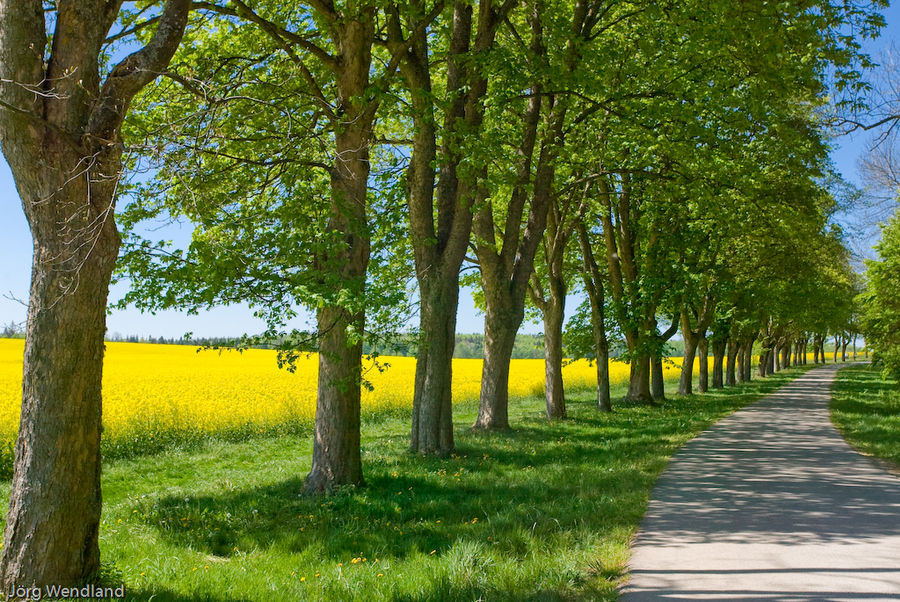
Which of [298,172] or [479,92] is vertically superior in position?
[479,92]

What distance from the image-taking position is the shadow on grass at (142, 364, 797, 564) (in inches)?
277

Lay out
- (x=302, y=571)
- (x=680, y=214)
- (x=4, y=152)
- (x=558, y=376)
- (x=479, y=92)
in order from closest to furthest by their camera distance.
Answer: (x=4, y=152), (x=302, y=571), (x=479, y=92), (x=558, y=376), (x=680, y=214)

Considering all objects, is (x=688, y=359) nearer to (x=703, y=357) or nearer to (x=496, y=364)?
(x=703, y=357)

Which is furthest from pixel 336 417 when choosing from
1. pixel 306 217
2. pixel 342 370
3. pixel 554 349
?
pixel 554 349

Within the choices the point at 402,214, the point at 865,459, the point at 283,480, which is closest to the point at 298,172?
the point at 402,214

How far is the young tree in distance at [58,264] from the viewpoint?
5.07m

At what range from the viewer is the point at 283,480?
35.5 ft

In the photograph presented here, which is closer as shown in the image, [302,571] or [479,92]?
[302,571]

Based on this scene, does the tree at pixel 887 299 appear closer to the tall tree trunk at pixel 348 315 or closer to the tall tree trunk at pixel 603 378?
the tall tree trunk at pixel 603 378

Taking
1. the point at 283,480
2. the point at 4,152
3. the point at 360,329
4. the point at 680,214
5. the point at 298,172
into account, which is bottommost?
the point at 283,480

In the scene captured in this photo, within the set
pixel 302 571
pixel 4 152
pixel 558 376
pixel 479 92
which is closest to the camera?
pixel 4 152

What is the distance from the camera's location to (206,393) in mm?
20188

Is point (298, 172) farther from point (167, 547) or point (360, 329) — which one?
point (167, 547)

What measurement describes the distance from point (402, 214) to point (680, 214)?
1491cm
